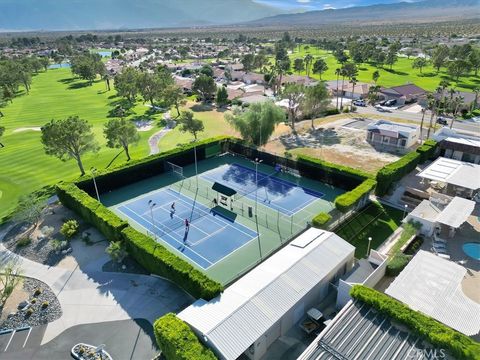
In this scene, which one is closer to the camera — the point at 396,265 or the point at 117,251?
the point at 396,265

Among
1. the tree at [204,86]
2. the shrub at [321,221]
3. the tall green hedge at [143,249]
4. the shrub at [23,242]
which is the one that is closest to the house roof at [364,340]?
the tall green hedge at [143,249]

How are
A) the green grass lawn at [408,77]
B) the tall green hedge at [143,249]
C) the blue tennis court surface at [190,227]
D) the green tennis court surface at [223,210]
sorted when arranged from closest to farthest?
the tall green hedge at [143,249]
the green tennis court surface at [223,210]
the blue tennis court surface at [190,227]
the green grass lawn at [408,77]

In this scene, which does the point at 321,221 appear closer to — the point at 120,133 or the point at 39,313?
the point at 39,313

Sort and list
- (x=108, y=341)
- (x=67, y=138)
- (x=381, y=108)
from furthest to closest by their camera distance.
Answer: (x=381, y=108) < (x=67, y=138) < (x=108, y=341)

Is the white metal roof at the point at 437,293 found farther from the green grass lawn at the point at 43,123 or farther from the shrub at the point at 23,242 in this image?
the green grass lawn at the point at 43,123

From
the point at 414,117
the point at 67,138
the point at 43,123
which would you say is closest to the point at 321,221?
the point at 67,138

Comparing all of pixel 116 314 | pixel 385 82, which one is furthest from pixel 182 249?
pixel 385 82
